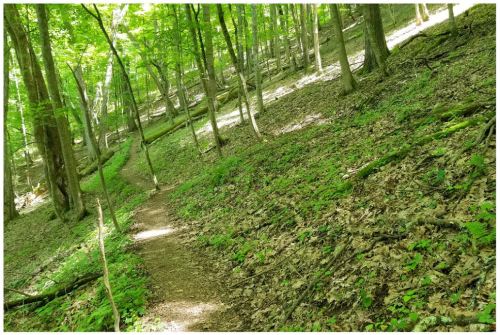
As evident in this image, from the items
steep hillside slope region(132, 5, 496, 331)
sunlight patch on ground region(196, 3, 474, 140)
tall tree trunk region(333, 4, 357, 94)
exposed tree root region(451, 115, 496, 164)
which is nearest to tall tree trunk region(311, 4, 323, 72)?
sunlight patch on ground region(196, 3, 474, 140)

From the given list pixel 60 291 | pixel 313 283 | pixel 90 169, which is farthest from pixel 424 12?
pixel 90 169

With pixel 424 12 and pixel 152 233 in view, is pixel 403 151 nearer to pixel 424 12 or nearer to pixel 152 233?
pixel 152 233

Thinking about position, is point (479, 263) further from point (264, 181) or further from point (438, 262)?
point (264, 181)

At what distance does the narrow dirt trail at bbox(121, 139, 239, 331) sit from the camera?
19.2ft

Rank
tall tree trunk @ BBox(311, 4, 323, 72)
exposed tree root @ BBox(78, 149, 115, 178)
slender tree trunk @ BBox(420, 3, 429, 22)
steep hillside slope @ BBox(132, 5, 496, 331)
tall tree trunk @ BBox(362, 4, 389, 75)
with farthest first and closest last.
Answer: exposed tree root @ BBox(78, 149, 115, 178) → slender tree trunk @ BBox(420, 3, 429, 22) → tall tree trunk @ BBox(311, 4, 323, 72) → tall tree trunk @ BBox(362, 4, 389, 75) → steep hillside slope @ BBox(132, 5, 496, 331)

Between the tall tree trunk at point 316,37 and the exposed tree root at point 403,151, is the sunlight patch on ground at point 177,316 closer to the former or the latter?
the exposed tree root at point 403,151

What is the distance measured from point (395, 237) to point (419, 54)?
10.3 meters

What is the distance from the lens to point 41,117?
13.7 metres

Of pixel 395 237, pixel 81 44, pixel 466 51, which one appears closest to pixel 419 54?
pixel 466 51

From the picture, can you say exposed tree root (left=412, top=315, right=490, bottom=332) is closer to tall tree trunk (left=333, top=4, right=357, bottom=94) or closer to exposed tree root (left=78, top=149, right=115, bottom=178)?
tall tree trunk (left=333, top=4, right=357, bottom=94)

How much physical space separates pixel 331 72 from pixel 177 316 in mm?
15549

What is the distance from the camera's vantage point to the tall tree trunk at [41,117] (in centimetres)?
1387

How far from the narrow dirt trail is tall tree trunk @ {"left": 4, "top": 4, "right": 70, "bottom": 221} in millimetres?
6355

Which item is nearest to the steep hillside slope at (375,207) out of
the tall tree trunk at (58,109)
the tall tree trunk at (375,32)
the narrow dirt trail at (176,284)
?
the narrow dirt trail at (176,284)
